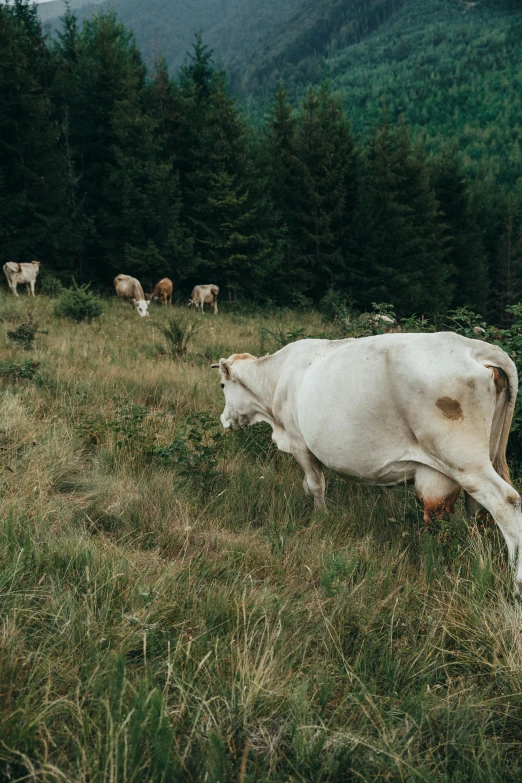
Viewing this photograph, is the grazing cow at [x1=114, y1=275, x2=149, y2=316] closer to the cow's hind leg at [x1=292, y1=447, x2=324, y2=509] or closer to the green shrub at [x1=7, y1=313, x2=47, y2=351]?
the green shrub at [x1=7, y1=313, x2=47, y2=351]

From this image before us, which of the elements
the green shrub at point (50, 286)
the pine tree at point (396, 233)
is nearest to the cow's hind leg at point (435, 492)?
the green shrub at point (50, 286)

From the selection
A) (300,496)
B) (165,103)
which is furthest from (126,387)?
(165,103)

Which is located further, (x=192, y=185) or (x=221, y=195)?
(x=192, y=185)

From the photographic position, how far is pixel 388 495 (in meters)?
4.56

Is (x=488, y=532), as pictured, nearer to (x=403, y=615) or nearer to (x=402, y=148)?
(x=403, y=615)

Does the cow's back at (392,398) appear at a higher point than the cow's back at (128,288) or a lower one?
higher

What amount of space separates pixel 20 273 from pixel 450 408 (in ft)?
61.5

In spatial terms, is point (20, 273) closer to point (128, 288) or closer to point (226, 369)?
point (128, 288)

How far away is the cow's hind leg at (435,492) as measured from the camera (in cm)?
330

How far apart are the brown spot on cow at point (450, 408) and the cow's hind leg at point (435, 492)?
1.32 feet

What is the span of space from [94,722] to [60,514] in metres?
1.97

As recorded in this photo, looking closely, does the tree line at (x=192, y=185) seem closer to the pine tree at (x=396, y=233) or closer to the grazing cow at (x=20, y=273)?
the pine tree at (x=396, y=233)

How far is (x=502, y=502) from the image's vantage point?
2.98 meters

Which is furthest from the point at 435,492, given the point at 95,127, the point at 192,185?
the point at 192,185
